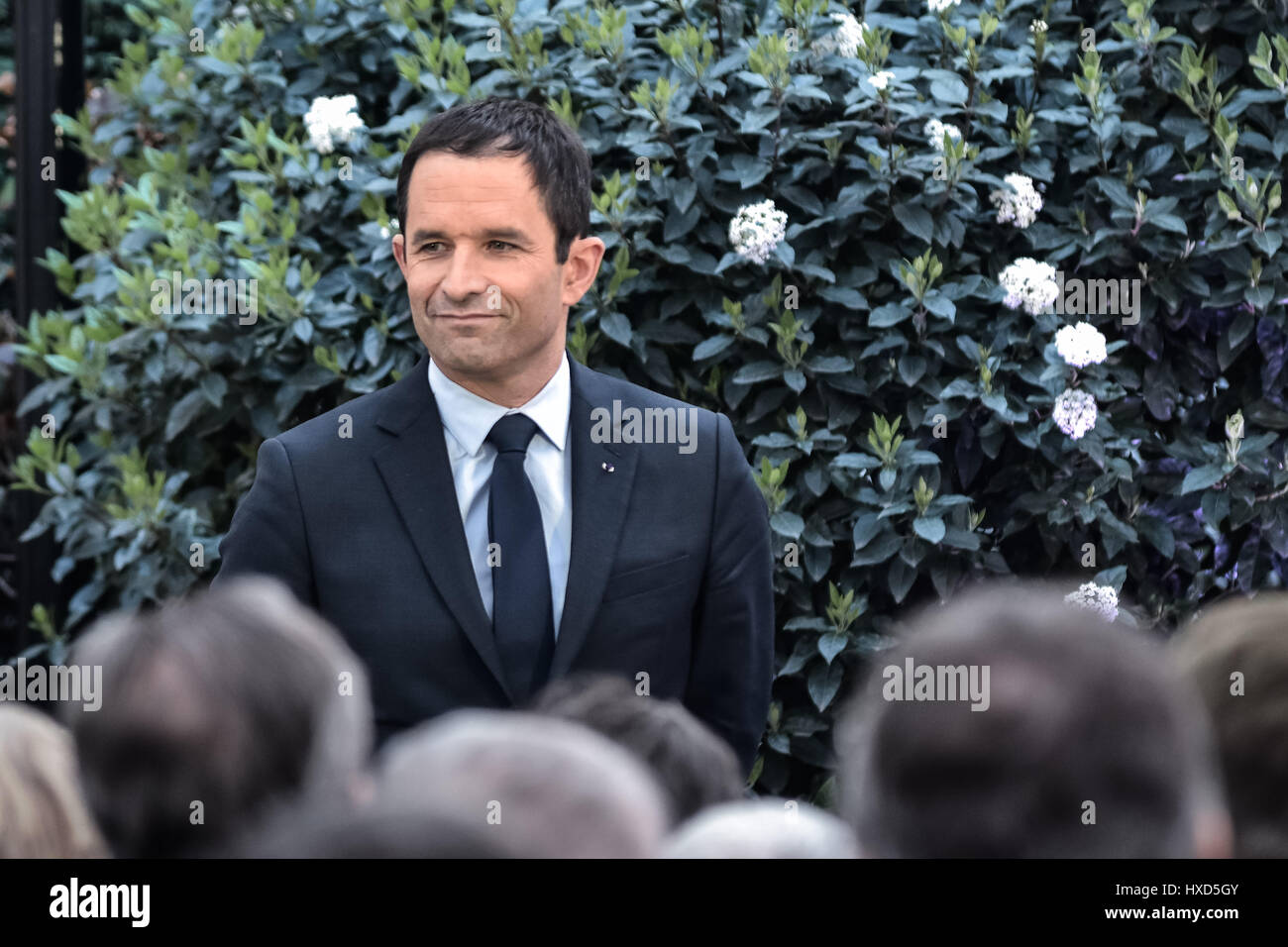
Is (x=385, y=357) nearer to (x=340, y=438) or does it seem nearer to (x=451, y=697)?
(x=340, y=438)

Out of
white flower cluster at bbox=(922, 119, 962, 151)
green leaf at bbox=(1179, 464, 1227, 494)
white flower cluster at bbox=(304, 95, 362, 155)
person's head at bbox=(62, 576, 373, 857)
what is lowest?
person's head at bbox=(62, 576, 373, 857)

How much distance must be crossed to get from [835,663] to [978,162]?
1080 mm

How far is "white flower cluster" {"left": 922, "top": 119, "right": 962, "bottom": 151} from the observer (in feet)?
10.1

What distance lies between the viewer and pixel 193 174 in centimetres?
373

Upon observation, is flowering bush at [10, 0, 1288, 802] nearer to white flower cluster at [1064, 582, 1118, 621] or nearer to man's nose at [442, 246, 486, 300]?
white flower cluster at [1064, 582, 1118, 621]

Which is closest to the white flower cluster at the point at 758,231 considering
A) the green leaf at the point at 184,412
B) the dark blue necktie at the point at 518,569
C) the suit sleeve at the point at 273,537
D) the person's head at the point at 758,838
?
the dark blue necktie at the point at 518,569

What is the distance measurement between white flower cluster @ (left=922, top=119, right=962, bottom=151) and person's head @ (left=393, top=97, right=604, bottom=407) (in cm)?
90

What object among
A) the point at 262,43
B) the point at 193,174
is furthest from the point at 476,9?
the point at 193,174

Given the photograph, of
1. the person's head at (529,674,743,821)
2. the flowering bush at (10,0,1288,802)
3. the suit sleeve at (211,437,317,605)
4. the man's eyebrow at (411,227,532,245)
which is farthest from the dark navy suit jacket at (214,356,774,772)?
the person's head at (529,674,743,821)

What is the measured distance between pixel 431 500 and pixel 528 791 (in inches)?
56.6

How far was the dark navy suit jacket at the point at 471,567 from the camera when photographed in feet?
7.68

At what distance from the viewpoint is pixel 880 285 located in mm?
3215

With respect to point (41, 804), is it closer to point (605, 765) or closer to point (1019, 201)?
point (605, 765)
